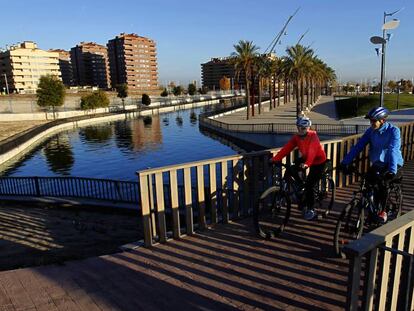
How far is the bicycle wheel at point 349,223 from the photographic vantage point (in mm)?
4680

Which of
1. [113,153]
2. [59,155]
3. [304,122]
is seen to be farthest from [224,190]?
[59,155]

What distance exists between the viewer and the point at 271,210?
5.81 meters

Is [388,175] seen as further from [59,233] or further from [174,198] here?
[59,233]

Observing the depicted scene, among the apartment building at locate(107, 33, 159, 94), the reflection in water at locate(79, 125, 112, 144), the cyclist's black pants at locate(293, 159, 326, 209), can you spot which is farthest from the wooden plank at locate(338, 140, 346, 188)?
the apartment building at locate(107, 33, 159, 94)

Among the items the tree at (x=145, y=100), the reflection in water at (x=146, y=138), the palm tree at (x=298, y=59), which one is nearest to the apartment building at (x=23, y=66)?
the tree at (x=145, y=100)

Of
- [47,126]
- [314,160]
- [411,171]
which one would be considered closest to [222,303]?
[314,160]

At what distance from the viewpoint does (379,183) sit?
16.1ft

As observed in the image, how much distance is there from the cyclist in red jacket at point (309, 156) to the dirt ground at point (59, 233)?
330 centimetres

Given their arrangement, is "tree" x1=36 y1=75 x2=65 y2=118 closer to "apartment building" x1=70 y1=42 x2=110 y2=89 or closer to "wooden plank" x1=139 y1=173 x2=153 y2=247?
"wooden plank" x1=139 y1=173 x2=153 y2=247

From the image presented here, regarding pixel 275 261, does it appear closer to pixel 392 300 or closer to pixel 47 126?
pixel 392 300

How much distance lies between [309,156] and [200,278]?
2.47 metres

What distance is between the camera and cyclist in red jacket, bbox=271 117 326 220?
17.9 feet

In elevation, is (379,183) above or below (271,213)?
above

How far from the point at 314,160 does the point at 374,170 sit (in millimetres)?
875
